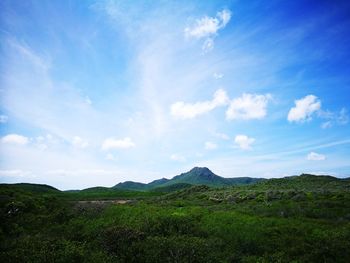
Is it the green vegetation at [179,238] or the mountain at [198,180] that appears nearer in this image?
the green vegetation at [179,238]

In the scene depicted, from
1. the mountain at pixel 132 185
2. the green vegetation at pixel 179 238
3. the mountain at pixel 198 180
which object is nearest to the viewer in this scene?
the green vegetation at pixel 179 238

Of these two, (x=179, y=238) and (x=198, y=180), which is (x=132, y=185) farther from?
(x=179, y=238)

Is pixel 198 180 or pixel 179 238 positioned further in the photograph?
pixel 198 180

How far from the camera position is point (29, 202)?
25422 mm

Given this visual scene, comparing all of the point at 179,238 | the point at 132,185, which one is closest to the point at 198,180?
the point at 132,185

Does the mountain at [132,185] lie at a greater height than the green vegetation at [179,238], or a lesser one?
greater

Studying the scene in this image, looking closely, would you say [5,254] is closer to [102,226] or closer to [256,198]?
[102,226]

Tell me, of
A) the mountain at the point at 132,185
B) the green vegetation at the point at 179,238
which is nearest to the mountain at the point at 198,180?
the mountain at the point at 132,185

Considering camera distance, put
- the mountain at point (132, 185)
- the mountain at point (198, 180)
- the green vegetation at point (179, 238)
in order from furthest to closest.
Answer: the mountain at point (132, 185) → the mountain at point (198, 180) → the green vegetation at point (179, 238)

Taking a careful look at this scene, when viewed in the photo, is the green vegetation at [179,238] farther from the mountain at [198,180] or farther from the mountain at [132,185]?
the mountain at [132,185]

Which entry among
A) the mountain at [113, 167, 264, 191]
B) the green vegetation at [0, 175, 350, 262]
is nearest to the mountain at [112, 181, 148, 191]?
the mountain at [113, 167, 264, 191]

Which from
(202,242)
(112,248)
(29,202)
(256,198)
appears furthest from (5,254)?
(256,198)

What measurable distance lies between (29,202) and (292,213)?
25.3 metres

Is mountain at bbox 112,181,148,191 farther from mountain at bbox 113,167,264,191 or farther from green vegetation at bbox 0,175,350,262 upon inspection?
green vegetation at bbox 0,175,350,262
